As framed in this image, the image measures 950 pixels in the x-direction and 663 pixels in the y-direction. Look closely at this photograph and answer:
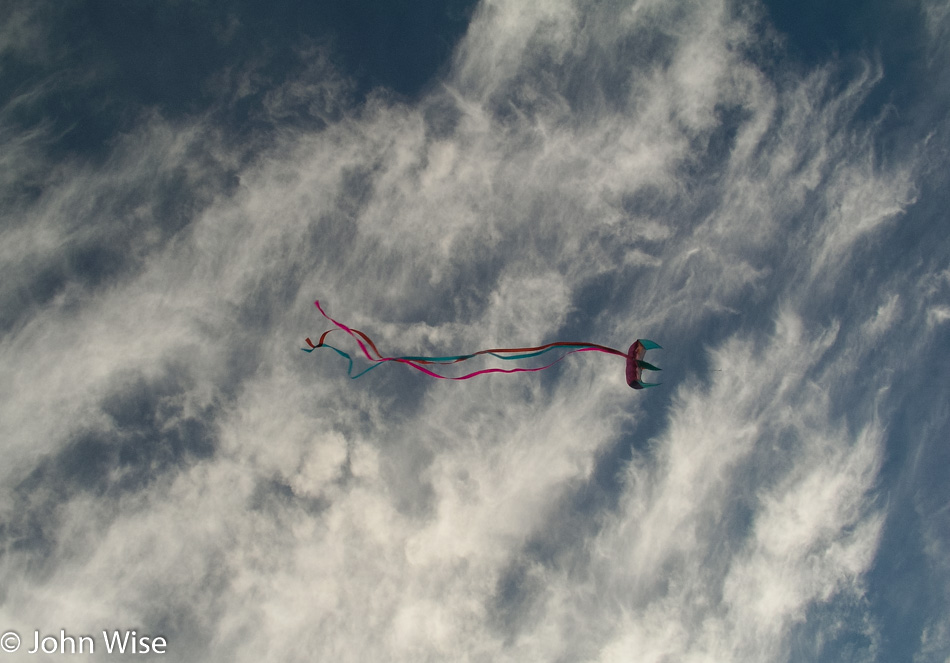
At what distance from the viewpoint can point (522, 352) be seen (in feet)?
101

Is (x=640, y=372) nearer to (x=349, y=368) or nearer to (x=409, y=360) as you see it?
(x=409, y=360)

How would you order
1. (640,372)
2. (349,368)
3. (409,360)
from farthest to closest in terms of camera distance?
(349,368), (640,372), (409,360)

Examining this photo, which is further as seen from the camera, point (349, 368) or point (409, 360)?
point (349, 368)

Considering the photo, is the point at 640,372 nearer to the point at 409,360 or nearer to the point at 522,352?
the point at 522,352

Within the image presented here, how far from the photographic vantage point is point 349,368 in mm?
48031

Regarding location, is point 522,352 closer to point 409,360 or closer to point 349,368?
point 409,360

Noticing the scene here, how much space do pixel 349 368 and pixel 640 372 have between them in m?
26.7

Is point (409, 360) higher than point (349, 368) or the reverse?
the reverse

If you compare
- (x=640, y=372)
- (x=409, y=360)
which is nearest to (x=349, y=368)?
(x=409, y=360)

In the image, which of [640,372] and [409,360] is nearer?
[409,360]

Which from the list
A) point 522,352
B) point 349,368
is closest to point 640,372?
point 522,352

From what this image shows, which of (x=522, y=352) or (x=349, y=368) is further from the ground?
(x=349, y=368)

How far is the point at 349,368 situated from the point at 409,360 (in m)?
21.8

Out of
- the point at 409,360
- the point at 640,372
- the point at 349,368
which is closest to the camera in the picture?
the point at 409,360
